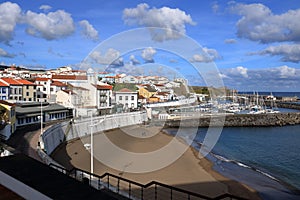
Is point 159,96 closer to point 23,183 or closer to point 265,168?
point 265,168

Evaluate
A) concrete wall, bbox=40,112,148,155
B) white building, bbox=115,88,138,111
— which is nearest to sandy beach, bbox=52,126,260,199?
concrete wall, bbox=40,112,148,155

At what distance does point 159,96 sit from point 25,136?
41.0m

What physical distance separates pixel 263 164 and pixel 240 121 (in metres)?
23.2

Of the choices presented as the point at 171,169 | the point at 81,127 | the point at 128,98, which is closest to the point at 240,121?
the point at 128,98

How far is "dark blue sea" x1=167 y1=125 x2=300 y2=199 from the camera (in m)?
12.3

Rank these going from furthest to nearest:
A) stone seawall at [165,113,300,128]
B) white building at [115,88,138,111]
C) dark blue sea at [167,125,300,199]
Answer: white building at [115,88,138,111] → stone seawall at [165,113,300,128] → dark blue sea at [167,125,300,199]

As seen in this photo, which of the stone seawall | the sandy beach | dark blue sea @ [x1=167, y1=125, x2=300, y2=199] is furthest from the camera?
the stone seawall

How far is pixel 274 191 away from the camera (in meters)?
11.7

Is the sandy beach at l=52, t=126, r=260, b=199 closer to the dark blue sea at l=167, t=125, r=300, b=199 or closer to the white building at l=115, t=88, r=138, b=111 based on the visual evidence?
the dark blue sea at l=167, t=125, r=300, b=199

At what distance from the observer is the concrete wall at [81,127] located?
15.9 m

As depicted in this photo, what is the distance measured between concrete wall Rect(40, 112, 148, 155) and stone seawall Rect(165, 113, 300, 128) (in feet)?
18.6

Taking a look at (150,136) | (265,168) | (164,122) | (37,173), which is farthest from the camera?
(164,122)

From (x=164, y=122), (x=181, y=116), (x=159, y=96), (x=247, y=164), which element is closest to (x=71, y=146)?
(x=247, y=164)

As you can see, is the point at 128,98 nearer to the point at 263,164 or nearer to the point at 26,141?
the point at 263,164
